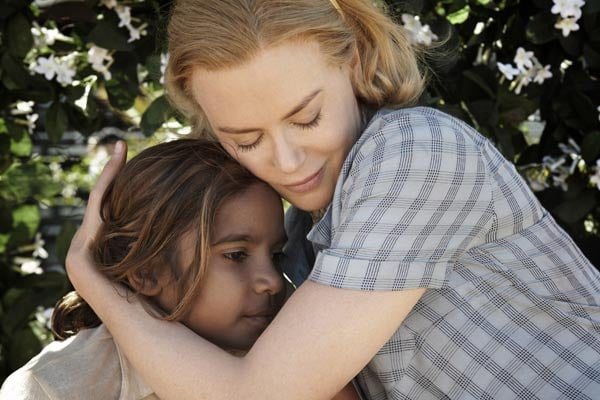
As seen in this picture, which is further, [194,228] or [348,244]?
[194,228]

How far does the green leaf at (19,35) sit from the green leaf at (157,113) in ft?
1.38

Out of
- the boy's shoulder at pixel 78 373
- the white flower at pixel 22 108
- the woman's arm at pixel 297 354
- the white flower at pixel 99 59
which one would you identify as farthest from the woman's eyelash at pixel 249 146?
the white flower at pixel 22 108

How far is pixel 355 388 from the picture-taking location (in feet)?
6.86

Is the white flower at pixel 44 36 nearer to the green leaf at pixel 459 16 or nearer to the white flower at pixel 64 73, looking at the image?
the white flower at pixel 64 73

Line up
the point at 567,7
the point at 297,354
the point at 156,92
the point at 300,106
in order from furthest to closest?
the point at 156,92 → the point at 567,7 → the point at 300,106 → the point at 297,354

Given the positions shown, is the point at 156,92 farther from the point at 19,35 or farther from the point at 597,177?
the point at 597,177

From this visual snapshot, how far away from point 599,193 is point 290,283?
1022mm

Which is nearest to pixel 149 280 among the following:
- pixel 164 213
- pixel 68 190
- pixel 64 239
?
pixel 164 213

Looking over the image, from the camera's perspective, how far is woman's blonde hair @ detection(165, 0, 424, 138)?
6.10ft

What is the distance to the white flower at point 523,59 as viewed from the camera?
8.72 feet

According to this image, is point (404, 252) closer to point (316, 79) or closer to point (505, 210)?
point (505, 210)

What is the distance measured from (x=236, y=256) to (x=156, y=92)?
40.9 inches

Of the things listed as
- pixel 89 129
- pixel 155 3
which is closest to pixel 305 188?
pixel 155 3

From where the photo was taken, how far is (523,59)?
2.67 metres
